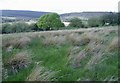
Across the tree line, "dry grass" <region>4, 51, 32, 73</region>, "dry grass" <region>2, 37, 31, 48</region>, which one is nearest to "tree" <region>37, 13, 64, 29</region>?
the tree line

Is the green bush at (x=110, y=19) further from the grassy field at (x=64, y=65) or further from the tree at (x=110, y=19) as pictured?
the grassy field at (x=64, y=65)

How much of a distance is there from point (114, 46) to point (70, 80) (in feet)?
7.79

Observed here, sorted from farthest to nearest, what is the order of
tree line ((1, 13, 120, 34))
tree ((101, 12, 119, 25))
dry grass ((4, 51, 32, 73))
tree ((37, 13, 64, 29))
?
tree ((37, 13, 64, 29)) → tree ((101, 12, 119, 25)) → tree line ((1, 13, 120, 34)) → dry grass ((4, 51, 32, 73))

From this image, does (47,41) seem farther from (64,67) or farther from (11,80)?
(11,80)

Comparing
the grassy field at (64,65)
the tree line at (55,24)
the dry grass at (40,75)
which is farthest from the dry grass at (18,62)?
the tree line at (55,24)

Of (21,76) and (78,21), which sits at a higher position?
(21,76)

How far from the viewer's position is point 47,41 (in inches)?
315

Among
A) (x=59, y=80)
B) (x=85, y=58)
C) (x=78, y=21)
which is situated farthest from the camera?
(x=78, y=21)

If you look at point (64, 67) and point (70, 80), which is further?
point (64, 67)

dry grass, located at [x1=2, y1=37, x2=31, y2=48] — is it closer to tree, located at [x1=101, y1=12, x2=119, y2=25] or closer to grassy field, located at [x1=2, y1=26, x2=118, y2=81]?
grassy field, located at [x1=2, y1=26, x2=118, y2=81]

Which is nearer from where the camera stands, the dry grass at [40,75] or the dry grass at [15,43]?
the dry grass at [40,75]

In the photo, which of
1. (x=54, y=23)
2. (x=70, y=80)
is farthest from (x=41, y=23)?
(x=70, y=80)

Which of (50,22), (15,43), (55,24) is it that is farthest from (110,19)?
(15,43)

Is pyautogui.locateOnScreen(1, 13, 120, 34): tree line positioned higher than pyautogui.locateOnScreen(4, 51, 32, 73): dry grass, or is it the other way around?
pyautogui.locateOnScreen(4, 51, 32, 73): dry grass
